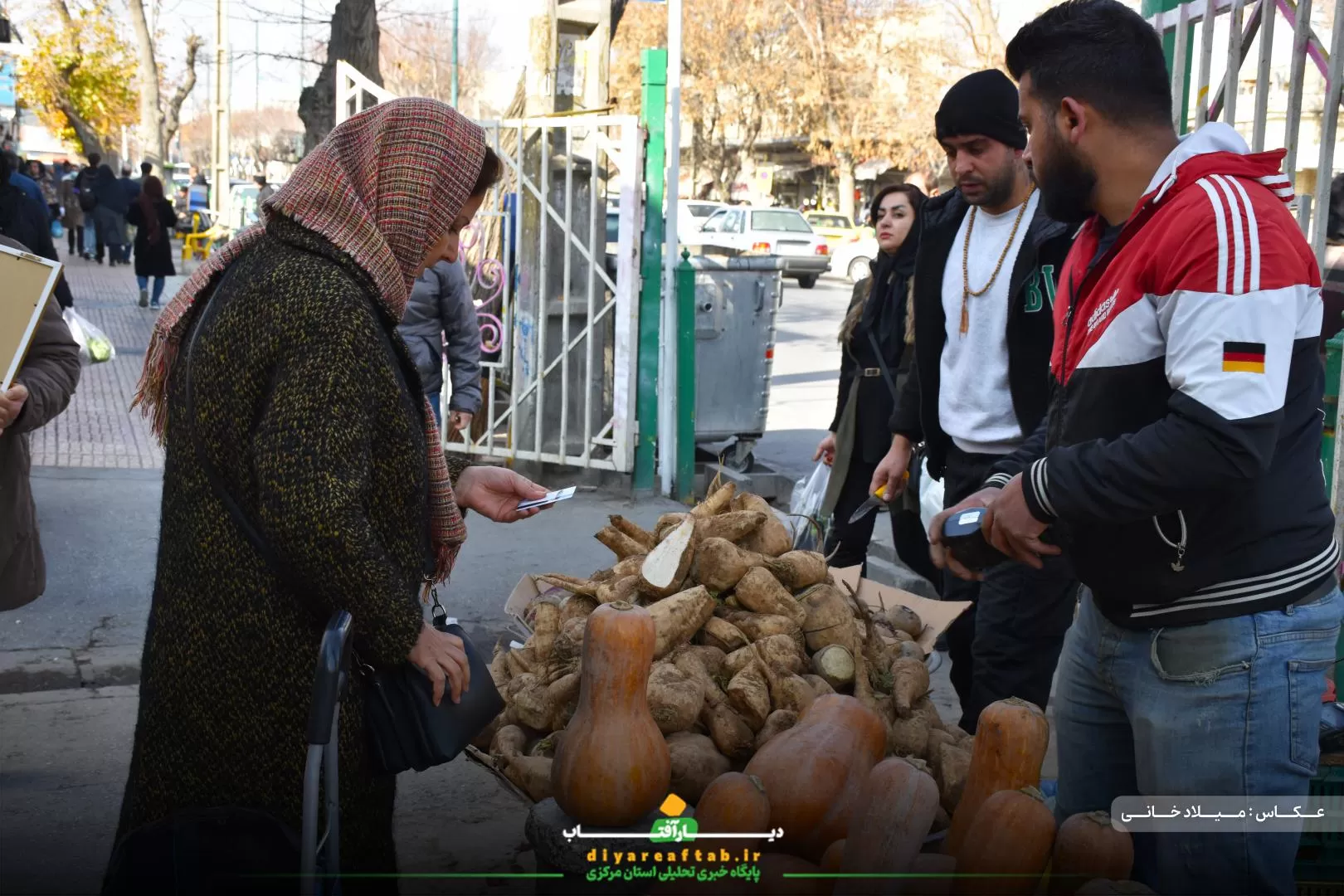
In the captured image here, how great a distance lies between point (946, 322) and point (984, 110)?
25.0 inches

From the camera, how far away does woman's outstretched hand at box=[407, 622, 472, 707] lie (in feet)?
7.39

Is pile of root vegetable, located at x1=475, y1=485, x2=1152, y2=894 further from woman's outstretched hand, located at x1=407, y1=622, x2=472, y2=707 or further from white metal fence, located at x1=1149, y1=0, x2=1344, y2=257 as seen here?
white metal fence, located at x1=1149, y1=0, x2=1344, y2=257

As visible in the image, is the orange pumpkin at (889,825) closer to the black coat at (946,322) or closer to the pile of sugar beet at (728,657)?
the pile of sugar beet at (728,657)

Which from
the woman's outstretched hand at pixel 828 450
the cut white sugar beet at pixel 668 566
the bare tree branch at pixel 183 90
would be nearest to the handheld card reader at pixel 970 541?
the cut white sugar beet at pixel 668 566

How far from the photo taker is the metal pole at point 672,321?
25.2 feet

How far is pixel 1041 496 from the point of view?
6.98ft

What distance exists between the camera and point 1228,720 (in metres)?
2.10

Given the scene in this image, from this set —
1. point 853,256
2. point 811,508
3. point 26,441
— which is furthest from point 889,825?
point 853,256

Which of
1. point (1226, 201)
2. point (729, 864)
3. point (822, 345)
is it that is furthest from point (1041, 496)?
point (822, 345)

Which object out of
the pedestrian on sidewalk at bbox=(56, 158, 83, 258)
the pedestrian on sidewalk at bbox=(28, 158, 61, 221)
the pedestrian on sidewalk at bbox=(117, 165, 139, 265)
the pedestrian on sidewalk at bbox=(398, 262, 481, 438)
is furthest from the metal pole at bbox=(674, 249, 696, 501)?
the pedestrian on sidewalk at bbox=(28, 158, 61, 221)

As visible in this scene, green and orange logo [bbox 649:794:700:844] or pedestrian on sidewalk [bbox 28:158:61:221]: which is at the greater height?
pedestrian on sidewalk [bbox 28:158:61:221]

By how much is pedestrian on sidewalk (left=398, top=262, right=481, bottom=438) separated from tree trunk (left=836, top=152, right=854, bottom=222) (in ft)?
121

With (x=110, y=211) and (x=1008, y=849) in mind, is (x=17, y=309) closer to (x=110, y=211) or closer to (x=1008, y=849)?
(x=1008, y=849)

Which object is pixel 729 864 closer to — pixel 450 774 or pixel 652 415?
pixel 450 774
